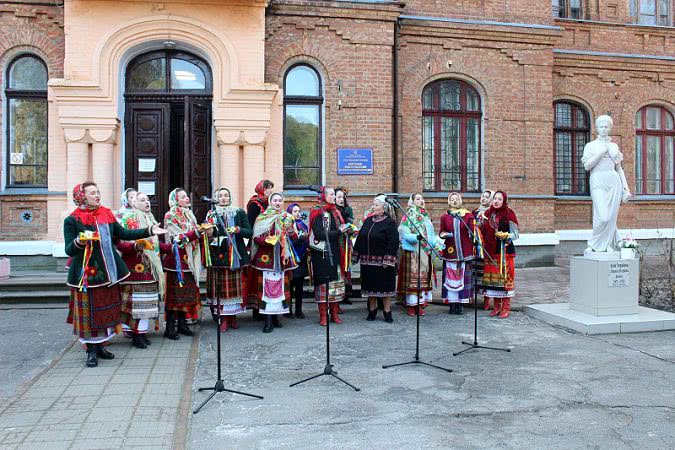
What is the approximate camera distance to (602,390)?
5137 mm

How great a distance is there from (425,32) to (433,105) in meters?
1.60

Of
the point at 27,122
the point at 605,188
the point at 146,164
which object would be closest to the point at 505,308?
the point at 605,188

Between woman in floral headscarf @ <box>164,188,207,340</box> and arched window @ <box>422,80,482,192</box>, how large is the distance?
23.3 feet

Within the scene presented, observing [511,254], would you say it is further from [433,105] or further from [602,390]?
[433,105]

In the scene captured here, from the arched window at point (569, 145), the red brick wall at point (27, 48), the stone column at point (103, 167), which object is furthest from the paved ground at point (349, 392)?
the arched window at point (569, 145)

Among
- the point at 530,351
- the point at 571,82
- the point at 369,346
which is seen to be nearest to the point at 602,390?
the point at 530,351

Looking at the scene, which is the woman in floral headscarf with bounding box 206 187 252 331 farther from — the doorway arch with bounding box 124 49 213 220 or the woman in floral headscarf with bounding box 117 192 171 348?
the doorway arch with bounding box 124 49 213 220

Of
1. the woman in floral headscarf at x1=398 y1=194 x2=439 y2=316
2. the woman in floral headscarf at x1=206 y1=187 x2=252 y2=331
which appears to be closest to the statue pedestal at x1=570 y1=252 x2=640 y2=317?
the woman in floral headscarf at x1=398 y1=194 x2=439 y2=316

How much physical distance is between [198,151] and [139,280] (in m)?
5.13

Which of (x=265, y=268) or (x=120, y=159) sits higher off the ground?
(x=120, y=159)

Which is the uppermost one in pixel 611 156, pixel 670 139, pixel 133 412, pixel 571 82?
pixel 571 82

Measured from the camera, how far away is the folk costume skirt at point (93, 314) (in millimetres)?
6061

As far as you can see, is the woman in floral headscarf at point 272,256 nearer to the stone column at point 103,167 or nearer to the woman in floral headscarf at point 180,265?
the woman in floral headscarf at point 180,265

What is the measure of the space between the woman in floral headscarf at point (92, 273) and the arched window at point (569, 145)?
11900 millimetres
